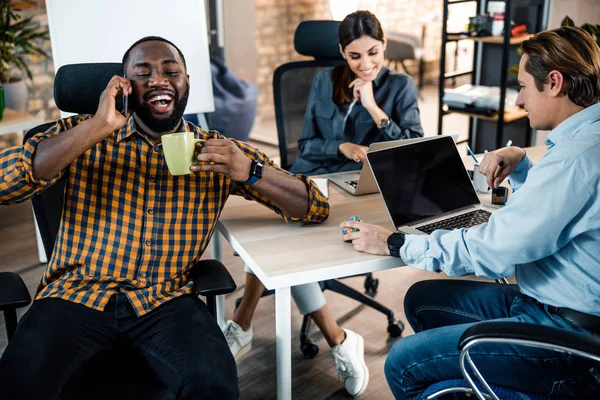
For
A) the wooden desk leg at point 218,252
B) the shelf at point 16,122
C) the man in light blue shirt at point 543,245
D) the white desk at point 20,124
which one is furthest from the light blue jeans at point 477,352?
the shelf at point 16,122

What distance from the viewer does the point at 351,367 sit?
7.16 feet

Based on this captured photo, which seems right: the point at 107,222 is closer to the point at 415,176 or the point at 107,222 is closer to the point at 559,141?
the point at 415,176

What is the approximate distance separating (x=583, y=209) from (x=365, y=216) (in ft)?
2.27

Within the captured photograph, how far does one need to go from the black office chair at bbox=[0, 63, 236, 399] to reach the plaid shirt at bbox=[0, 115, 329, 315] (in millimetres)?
49

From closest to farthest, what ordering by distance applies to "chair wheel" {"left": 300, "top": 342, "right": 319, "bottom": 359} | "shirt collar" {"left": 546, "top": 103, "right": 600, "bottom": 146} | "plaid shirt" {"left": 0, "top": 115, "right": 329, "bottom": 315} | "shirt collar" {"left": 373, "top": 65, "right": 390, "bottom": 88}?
1. "shirt collar" {"left": 546, "top": 103, "right": 600, "bottom": 146}
2. "plaid shirt" {"left": 0, "top": 115, "right": 329, "bottom": 315}
3. "chair wheel" {"left": 300, "top": 342, "right": 319, "bottom": 359}
4. "shirt collar" {"left": 373, "top": 65, "right": 390, "bottom": 88}

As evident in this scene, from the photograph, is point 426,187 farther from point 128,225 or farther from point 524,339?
point 128,225

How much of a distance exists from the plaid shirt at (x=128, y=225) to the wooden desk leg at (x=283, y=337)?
0.97 feet

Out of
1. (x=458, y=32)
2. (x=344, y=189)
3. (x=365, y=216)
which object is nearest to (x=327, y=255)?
(x=365, y=216)

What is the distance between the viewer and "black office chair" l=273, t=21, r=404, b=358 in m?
2.65

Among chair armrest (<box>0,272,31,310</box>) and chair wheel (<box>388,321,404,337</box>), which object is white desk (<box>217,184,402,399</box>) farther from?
chair wheel (<box>388,321,404,337</box>)

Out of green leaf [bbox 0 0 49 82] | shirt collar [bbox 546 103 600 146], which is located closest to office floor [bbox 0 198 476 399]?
green leaf [bbox 0 0 49 82]

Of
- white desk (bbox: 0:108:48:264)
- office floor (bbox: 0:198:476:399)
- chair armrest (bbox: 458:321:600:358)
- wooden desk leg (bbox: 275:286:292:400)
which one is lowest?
office floor (bbox: 0:198:476:399)

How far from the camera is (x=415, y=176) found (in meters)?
1.85

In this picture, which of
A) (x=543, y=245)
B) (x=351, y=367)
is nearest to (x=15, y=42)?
(x=351, y=367)
